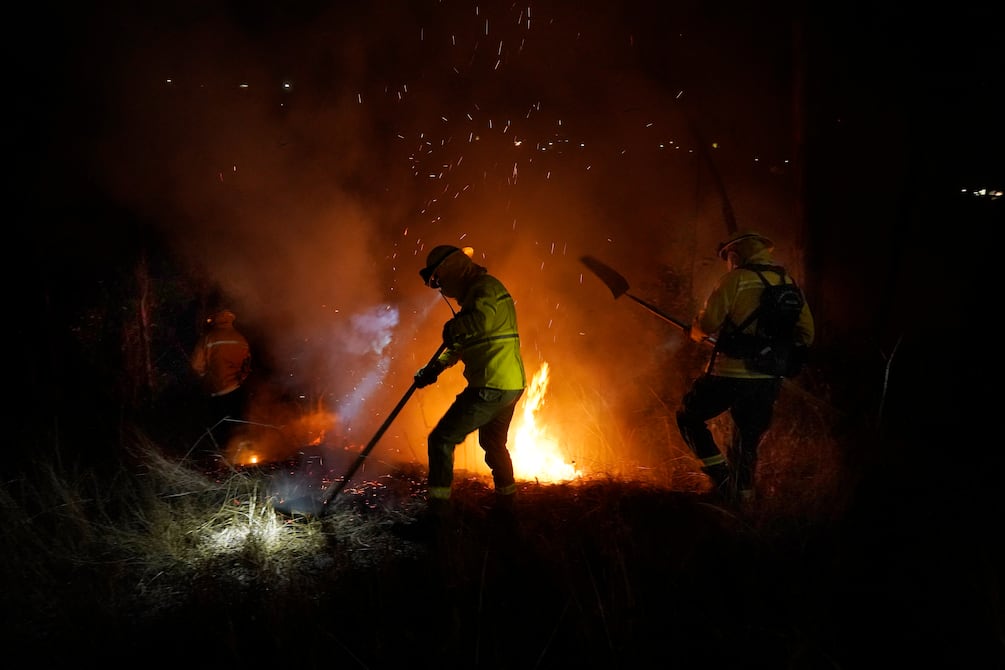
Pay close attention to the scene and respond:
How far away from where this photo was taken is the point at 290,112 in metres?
7.07

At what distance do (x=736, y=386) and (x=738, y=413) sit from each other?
218mm

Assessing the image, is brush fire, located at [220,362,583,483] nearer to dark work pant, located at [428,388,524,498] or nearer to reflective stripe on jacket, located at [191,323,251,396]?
reflective stripe on jacket, located at [191,323,251,396]

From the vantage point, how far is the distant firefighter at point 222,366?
5.84m

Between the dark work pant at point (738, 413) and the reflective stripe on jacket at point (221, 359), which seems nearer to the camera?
the dark work pant at point (738, 413)

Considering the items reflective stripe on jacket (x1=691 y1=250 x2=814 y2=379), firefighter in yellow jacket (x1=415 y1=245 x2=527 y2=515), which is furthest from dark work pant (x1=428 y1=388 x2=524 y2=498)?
reflective stripe on jacket (x1=691 y1=250 x2=814 y2=379)

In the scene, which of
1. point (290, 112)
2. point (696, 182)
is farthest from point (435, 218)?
point (696, 182)

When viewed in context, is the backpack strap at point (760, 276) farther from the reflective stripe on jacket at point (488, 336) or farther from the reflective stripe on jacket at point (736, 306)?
the reflective stripe on jacket at point (488, 336)

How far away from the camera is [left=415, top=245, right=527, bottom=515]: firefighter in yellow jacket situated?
3.72 meters

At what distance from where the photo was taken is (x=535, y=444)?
Result: 6086mm

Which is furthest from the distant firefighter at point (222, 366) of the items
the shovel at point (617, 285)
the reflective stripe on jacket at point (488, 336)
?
the shovel at point (617, 285)

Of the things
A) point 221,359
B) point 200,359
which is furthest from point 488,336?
point 200,359

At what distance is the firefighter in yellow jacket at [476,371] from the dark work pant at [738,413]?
4.36 ft

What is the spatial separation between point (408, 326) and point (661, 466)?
169 inches

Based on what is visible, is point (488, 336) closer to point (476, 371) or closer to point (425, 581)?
point (476, 371)
